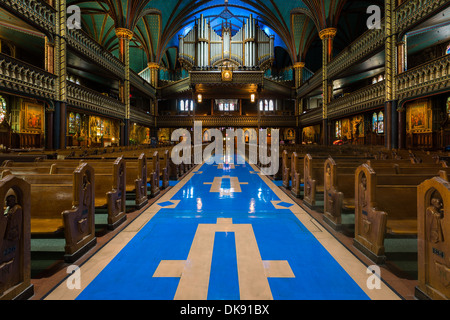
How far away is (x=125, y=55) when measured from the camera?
19375 millimetres

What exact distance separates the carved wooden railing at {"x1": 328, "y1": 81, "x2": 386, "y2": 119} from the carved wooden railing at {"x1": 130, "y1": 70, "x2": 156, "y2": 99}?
53.8 ft

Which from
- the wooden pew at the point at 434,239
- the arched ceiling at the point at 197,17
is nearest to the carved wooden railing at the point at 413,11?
the arched ceiling at the point at 197,17

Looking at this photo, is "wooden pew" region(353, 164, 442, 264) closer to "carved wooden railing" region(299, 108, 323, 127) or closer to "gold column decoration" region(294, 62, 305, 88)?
"carved wooden railing" region(299, 108, 323, 127)

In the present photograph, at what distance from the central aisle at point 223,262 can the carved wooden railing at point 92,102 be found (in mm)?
11934

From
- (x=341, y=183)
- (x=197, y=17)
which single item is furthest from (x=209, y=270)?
(x=197, y=17)

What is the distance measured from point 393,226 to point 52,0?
1585 centimetres

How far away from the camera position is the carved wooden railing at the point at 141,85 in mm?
20706

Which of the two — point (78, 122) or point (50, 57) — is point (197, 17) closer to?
point (78, 122)

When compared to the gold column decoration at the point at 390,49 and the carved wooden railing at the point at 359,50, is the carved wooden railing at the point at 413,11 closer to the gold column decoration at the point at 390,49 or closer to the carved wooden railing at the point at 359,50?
the gold column decoration at the point at 390,49

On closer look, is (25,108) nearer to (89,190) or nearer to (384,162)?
(89,190)

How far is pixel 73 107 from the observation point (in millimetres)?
13672

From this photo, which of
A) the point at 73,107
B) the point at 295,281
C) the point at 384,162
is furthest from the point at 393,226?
the point at 73,107

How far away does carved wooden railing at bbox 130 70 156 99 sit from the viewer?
20706mm

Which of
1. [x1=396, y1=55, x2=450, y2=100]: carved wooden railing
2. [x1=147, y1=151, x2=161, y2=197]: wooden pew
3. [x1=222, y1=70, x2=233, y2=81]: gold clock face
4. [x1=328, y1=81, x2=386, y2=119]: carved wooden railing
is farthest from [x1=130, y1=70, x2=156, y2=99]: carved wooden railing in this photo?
[x1=396, y1=55, x2=450, y2=100]: carved wooden railing
